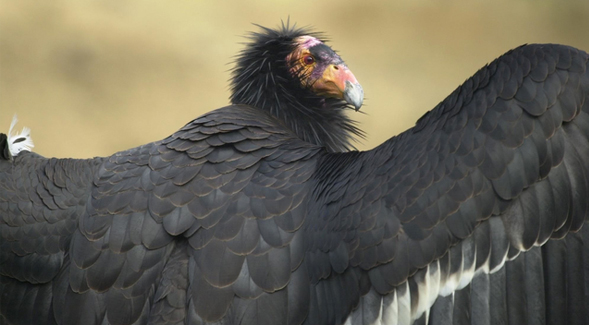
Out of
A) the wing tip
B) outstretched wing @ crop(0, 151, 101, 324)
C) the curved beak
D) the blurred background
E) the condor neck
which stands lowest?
outstretched wing @ crop(0, 151, 101, 324)

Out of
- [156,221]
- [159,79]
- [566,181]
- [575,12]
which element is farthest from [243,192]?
[575,12]

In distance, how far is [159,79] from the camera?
8766mm

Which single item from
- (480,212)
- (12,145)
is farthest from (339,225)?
(12,145)

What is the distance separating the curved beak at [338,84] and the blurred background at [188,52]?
4.64m

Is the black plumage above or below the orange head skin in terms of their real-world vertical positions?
below

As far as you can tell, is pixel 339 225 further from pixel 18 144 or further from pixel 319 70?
pixel 18 144

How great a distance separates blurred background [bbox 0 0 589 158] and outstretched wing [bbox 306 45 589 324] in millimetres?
6057

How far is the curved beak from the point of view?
398 centimetres

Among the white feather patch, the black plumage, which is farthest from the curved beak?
the white feather patch

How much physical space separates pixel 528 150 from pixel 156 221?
145cm

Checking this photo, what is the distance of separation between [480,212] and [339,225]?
0.50 m

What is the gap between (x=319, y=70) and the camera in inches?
159

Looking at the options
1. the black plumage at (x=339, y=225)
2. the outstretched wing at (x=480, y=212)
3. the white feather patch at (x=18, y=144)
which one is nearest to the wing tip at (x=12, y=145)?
the white feather patch at (x=18, y=144)

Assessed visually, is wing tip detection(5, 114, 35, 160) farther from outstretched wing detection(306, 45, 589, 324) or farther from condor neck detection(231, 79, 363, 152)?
outstretched wing detection(306, 45, 589, 324)
